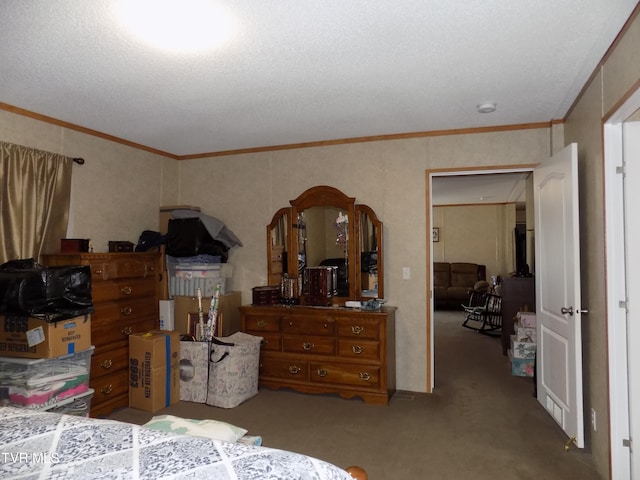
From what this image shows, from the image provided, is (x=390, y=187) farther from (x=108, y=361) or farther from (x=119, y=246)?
(x=108, y=361)

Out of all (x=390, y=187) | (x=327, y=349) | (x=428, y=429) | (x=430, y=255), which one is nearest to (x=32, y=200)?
(x=327, y=349)

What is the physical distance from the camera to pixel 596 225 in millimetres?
2719

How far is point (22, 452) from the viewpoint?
56.8 inches

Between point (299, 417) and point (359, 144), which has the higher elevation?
point (359, 144)

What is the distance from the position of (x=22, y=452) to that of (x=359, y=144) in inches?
141

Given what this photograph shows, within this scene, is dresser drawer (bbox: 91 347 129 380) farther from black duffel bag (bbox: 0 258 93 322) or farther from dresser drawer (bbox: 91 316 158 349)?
black duffel bag (bbox: 0 258 93 322)

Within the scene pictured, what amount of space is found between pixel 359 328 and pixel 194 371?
153 centimetres

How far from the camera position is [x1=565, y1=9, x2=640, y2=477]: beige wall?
7.75 feet

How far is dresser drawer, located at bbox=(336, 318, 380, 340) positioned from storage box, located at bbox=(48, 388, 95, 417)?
2.02 meters

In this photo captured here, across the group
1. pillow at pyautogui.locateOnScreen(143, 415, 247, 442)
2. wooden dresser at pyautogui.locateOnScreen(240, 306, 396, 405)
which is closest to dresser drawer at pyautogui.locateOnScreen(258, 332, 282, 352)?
wooden dresser at pyautogui.locateOnScreen(240, 306, 396, 405)

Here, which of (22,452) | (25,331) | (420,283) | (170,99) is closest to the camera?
(22,452)

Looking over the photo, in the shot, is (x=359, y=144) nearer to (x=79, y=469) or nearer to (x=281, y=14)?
(x=281, y=14)

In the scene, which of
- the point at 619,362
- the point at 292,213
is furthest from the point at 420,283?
the point at 619,362

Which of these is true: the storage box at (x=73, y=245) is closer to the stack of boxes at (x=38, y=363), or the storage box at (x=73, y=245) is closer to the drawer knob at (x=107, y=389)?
the stack of boxes at (x=38, y=363)
